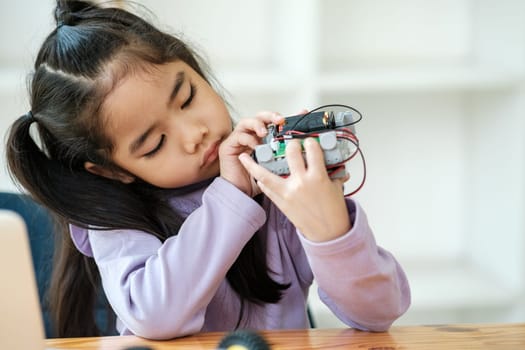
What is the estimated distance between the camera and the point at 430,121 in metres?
2.29

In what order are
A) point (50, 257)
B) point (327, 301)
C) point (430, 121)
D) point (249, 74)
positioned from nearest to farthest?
point (327, 301) < point (50, 257) < point (249, 74) < point (430, 121)

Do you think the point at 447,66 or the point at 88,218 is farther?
the point at 447,66

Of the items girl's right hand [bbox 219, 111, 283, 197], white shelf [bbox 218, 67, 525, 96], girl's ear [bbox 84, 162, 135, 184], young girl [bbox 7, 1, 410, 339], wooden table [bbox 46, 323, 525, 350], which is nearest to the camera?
wooden table [bbox 46, 323, 525, 350]

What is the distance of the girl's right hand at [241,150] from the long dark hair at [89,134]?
0.12m

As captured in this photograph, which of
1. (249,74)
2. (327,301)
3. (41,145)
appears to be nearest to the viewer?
(327,301)

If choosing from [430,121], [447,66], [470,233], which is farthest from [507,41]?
[470,233]

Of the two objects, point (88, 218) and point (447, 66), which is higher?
point (88, 218)

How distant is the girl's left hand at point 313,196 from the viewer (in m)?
0.79

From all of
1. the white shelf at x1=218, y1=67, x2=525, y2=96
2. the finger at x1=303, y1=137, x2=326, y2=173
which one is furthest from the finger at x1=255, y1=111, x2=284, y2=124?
the white shelf at x1=218, y1=67, x2=525, y2=96

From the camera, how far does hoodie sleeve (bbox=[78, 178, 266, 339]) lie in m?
0.87

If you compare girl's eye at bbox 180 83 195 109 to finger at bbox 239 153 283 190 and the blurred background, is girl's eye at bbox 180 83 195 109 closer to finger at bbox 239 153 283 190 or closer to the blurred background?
finger at bbox 239 153 283 190

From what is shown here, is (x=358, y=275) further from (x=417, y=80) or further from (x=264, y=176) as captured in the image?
(x=417, y=80)

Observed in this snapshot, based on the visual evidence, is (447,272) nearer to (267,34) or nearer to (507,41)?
(507,41)

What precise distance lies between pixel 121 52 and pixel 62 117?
0.42 ft
